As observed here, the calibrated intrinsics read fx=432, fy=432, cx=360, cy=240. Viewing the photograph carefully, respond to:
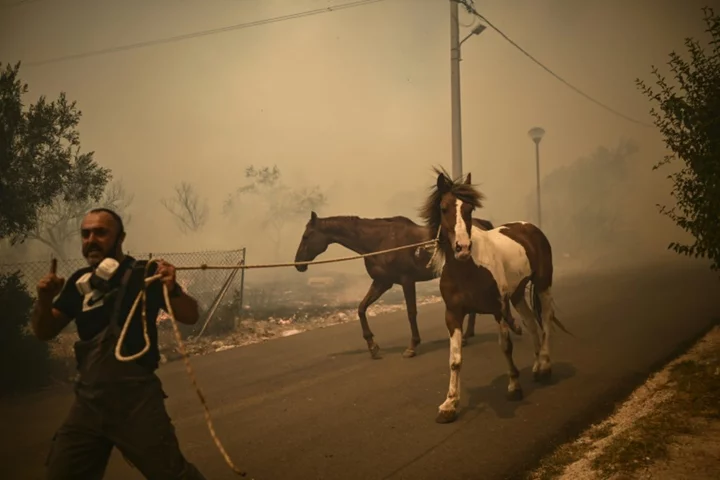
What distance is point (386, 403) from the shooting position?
4766 millimetres

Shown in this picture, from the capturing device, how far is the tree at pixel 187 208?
23172 mm

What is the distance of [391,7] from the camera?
19344 mm

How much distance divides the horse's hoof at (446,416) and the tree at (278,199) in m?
24.2

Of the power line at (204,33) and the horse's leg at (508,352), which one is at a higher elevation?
the power line at (204,33)

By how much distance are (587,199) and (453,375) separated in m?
30.4

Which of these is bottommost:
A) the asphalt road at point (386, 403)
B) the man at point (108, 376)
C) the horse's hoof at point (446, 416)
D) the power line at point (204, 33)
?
the asphalt road at point (386, 403)

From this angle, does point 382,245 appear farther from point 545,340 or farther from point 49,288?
point 49,288

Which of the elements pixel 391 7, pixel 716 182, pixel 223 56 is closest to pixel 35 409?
pixel 716 182

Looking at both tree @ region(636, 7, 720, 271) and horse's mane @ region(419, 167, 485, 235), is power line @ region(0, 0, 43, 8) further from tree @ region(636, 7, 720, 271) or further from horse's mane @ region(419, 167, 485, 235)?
tree @ region(636, 7, 720, 271)

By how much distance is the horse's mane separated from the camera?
438 cm

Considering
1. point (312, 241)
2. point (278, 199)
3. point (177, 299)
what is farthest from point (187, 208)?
point (177, 299)

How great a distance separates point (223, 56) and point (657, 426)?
19273mm

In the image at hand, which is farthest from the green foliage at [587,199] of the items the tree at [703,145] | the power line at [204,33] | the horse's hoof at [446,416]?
the horse's hoof at [446,416]

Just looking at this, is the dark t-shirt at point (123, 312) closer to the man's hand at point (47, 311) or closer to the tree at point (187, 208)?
the man's hand at point (47, 311)
